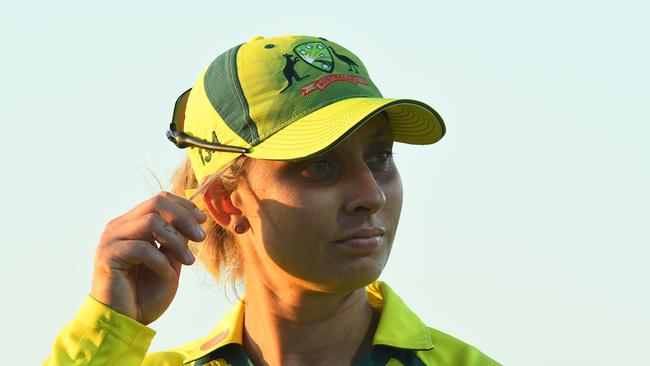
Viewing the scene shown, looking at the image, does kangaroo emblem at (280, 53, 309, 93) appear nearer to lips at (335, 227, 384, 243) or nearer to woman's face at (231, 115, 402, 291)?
woman's face at (231, 115, 402, 291)

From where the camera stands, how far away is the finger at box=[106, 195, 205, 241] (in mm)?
6309

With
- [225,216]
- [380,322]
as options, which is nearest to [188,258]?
[225,216]

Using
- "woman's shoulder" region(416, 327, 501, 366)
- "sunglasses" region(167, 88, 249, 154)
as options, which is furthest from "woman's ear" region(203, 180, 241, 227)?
"woman's shoulder" region(416, 327, 501, 366)

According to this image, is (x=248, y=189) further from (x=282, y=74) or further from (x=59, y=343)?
(x=59, y=343)

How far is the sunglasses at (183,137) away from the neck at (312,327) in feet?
1.93

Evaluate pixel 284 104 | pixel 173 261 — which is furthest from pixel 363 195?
pixel 173 261

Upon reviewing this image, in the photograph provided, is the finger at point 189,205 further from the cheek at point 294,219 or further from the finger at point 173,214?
the cheek at point 294,219

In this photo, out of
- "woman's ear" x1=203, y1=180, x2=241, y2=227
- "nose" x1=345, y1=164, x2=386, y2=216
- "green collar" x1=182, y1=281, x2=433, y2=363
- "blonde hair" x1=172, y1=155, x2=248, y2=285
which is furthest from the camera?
"blonde hair" x1=172, y1=155, x2=248, y2=285

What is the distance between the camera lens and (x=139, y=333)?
21.3 feet

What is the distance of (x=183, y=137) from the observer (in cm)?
681

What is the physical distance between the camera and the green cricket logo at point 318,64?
6.45m

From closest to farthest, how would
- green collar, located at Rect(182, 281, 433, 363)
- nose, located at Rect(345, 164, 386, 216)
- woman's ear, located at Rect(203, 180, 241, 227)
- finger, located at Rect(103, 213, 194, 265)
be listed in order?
1. nose, located at Rect(345, 164, 386, 216)
2. finger, located at Rect(103, 213, 194, 265)
3. green collar, located at Rect(182, 281, 433, 363)
4. woman's ear, located at Rect(203, 180, 241, 227)

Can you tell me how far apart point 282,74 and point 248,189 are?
495 millimetres

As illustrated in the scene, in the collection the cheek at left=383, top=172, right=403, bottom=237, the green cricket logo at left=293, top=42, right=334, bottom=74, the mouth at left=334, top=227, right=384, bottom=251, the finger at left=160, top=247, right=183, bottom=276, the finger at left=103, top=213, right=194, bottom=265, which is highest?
the green cricket logo at left=293, top=42, right=334, bottom=74
